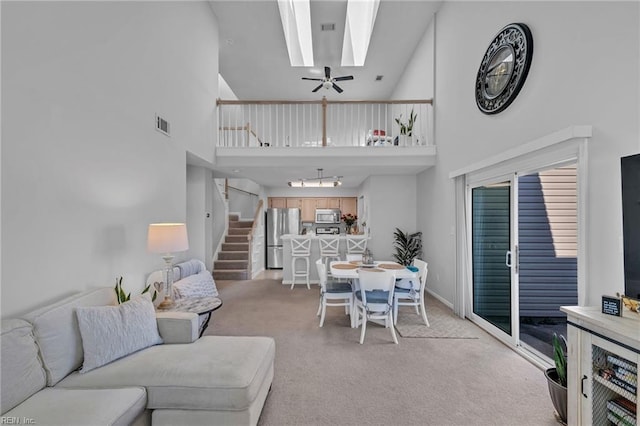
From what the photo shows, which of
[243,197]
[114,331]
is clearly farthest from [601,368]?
[243,197]

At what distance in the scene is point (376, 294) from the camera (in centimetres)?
356

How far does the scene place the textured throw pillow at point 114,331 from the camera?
6.34ft

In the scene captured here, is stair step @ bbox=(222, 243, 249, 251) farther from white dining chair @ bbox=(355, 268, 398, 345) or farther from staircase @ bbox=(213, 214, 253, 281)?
white dining chair @ bbox=(355, 268, 398, 345)

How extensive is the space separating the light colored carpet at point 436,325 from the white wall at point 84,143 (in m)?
3.25

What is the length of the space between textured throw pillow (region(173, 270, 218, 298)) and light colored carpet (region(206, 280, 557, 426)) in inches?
20.0

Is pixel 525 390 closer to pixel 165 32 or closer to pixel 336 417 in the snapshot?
pixel 336 417

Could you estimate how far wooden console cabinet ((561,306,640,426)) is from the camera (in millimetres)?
1559

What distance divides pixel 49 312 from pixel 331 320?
10.1 ft

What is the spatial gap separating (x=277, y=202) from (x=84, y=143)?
281 inches

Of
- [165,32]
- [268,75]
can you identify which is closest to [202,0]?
[165,32]

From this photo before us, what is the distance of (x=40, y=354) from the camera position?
5.66 feet

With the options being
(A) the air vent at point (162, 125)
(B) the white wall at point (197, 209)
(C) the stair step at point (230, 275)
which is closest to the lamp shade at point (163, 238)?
(A) the air vent at point (162, 125)

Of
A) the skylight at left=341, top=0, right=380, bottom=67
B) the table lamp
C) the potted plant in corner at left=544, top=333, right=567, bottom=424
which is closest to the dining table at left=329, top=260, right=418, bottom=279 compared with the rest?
the potted plant in corner at left=544, top=333, right=567, bottom=424

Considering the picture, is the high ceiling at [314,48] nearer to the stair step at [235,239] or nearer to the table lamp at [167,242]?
the stair step at [235,239]
